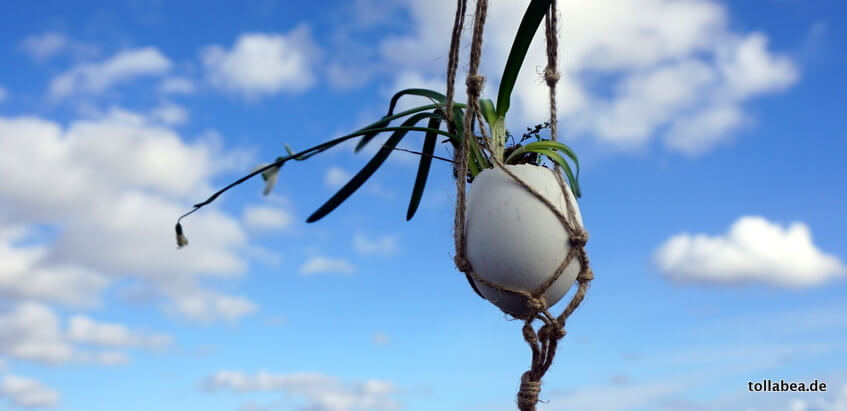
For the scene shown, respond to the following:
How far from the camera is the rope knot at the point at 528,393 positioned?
1.31m

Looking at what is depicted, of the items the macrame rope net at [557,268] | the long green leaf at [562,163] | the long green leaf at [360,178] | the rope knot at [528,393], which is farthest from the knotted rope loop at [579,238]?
the long green leaf at [360,178]

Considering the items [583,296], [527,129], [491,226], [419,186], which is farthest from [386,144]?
[583,296]

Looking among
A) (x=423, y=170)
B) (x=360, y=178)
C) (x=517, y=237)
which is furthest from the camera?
(x=423, y=170)

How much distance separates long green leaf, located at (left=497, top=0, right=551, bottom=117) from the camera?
4.38 feet

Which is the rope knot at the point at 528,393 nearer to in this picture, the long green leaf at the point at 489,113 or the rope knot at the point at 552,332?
the rope knot at the point at 552,332

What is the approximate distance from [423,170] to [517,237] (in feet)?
1.85

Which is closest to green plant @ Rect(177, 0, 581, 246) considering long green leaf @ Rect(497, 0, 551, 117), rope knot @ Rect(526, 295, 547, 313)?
long green leaf @ Rect(497, 0, 551, 117)

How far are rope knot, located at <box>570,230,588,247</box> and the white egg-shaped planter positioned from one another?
0.01 meters

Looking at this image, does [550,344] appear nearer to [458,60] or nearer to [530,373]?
[530,373]

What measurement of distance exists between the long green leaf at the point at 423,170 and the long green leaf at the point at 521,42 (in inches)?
13.7

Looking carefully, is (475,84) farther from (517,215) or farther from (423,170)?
(423,170)

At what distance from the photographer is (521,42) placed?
1355mm

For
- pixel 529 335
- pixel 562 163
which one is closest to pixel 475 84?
pixel 562 163

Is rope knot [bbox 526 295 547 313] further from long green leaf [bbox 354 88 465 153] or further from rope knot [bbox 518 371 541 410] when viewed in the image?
long green leaf [bbox 354 88 465 153]
